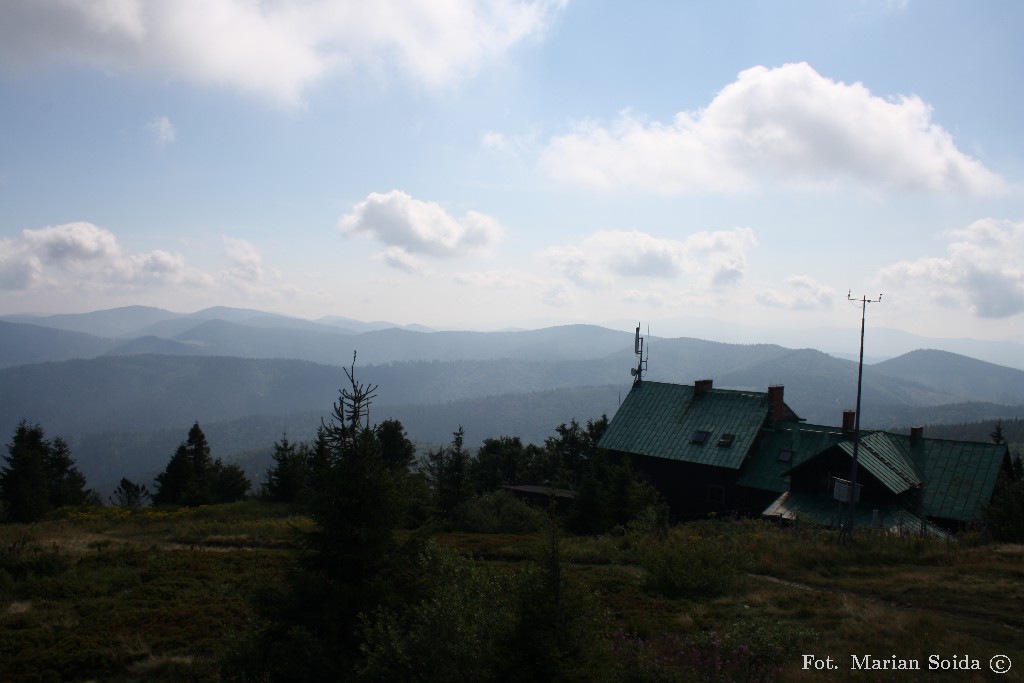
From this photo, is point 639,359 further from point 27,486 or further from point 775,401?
point 27,486

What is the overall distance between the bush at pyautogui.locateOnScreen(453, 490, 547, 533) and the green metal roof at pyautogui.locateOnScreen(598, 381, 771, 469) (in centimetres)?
978

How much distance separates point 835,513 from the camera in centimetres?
2761

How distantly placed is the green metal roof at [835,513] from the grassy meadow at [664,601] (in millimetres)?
6127

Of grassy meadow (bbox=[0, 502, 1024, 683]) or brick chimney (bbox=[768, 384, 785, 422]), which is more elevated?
brick chimney (bbox=[768, 384, 785, 422])

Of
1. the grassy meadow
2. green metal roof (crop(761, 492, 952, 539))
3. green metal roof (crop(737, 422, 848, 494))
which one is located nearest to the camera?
the grassy meadow

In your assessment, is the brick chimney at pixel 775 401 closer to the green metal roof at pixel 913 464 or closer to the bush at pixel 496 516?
the green metal roof at pixel 913 464

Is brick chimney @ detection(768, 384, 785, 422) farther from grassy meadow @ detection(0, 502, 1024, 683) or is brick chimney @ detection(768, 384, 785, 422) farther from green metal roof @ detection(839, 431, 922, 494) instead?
grassy meadow @ detection(0, 502, 1024, 683)

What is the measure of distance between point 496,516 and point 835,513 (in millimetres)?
15677

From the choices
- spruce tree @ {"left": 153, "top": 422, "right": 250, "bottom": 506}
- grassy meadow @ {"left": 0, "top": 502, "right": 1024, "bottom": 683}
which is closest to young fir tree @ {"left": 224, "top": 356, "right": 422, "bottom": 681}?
grassy meadow @ {"left": 0, "top": 502, "right": 1024, "bottom": 683}

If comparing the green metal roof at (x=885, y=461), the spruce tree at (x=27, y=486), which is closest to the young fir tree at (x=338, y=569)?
the green metal roof at (x=885, y=461)

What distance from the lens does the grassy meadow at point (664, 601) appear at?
988 cm

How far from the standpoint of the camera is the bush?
95.4 feet

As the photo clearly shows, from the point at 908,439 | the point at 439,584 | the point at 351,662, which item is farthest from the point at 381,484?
the point at 908,439

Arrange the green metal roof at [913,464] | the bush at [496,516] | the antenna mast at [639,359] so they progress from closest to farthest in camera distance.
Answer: the green metal roof at [913,464] < the bush at [496,516] < the antenna mast at [639,359]
